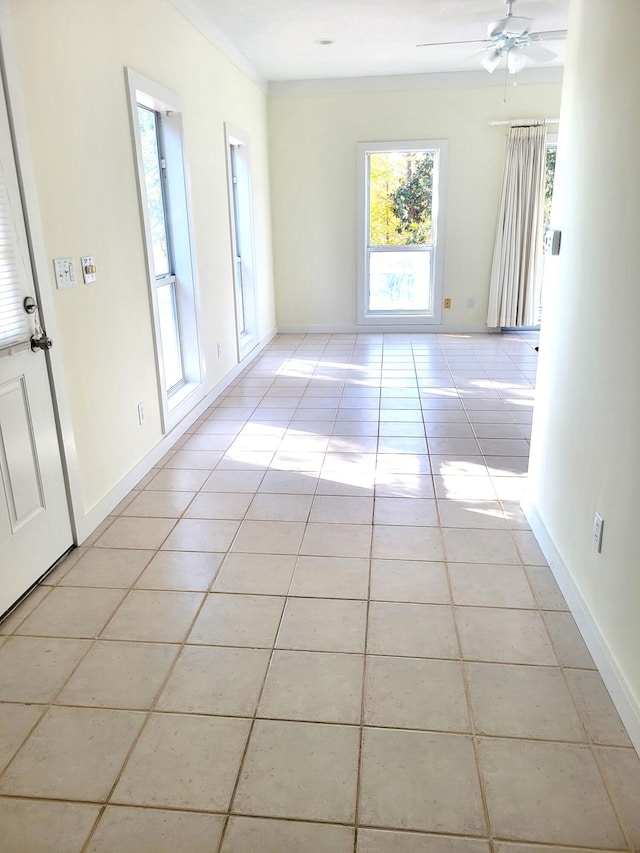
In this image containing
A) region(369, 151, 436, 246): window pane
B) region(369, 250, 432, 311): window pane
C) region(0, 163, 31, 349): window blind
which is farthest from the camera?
region(369, 250, 432, 311): window pane

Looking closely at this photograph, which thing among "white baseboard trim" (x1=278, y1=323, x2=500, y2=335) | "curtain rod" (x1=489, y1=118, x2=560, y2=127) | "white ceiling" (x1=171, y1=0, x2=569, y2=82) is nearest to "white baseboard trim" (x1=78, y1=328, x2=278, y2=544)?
"white baseboard trim" (x1=278, y1=323, x2=500, y2=335)

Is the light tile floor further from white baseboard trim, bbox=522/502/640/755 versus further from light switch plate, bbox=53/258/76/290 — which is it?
light switch plate, bbox=53/258/76/290

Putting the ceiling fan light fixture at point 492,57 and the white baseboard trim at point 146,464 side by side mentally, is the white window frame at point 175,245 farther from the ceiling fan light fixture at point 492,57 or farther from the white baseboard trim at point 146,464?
the ceiling fan light fixture at point 492,57

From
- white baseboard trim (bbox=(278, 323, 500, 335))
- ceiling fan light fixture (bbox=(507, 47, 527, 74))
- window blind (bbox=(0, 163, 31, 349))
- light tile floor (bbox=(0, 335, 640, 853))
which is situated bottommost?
light tile floor (bbox=(0, 335, 640, 853))

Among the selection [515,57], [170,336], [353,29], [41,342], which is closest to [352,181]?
[353,29]

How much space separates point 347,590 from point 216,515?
2.82 feet

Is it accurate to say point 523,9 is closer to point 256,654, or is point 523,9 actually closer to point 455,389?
point 455,389

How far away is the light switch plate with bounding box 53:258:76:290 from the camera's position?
8.07ft

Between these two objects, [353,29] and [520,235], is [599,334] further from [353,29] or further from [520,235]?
[520,235]

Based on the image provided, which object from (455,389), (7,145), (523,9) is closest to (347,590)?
(7,145)

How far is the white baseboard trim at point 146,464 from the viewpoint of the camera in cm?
279

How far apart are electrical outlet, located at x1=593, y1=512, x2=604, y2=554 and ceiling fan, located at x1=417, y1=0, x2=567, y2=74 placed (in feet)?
11.7

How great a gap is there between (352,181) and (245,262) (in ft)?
5.48

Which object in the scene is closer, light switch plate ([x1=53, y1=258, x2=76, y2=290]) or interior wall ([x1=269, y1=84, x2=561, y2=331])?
light switch plate ([x1=53, y1=258, x2=76, y2=290])
